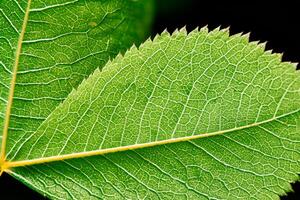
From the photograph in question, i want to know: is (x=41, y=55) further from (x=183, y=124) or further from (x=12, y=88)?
(x=183, y=124)

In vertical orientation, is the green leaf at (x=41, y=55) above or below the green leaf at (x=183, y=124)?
above

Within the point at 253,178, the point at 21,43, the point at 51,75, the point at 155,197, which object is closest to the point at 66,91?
the point at 51,75

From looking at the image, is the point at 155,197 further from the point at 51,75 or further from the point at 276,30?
the point at 276,30

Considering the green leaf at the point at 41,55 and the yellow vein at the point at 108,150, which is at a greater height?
the green leaf at the point at 41,55

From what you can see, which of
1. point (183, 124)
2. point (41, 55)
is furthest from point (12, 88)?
point (183, 124)

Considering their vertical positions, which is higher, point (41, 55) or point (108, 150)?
point (41, 55)
